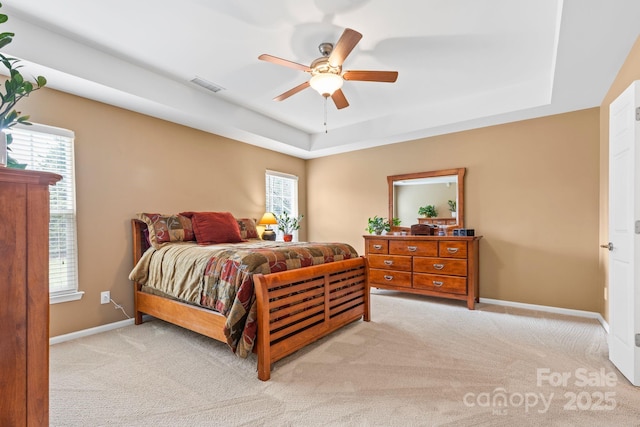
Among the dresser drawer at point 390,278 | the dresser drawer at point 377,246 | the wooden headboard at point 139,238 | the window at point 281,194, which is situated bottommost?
the dresser drawer at point 390,278

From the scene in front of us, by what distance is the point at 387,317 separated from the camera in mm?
3492

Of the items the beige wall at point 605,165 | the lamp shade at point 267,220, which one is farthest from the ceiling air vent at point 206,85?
the beige wall at point 605,165

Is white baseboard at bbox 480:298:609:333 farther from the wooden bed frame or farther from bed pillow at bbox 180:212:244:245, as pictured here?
bed pillow at bbox 180:212:244:245

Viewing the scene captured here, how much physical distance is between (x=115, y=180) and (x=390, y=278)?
12.0 feet

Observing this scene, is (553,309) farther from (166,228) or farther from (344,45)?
(166,228)

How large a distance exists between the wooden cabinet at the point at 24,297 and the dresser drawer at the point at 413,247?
12.5 feet

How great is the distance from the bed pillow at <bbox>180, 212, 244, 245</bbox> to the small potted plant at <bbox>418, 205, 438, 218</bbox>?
272cm

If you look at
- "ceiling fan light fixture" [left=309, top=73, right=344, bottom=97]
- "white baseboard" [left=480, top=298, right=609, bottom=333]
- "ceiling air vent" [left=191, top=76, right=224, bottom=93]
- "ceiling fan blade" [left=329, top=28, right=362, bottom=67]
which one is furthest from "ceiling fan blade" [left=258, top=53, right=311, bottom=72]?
"white baseboard" [left=480, top=298, right=609, bottom=333]

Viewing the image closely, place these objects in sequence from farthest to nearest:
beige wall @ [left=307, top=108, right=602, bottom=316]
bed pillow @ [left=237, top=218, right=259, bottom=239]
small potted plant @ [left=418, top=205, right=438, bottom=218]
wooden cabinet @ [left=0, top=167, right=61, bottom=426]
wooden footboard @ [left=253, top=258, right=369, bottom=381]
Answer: small potted plant @ [left=418, top=205, right=438, bottom=218], bed pillow @ [left=237, top=218, right=259, bottom=239], beige wall @ [left=307, top=108, right=602, bottom=316], wooden footboard @ [left=253, top=258, right=369, bottom=381], wooden cabinet @ [left=0, top=167, right=61, bottom=426]

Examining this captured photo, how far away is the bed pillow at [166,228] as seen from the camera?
→ 3.28m

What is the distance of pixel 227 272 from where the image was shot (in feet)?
7.79

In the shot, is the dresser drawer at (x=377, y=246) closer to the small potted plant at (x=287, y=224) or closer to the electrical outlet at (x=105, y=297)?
the small potted plant at (x=287, y=224)

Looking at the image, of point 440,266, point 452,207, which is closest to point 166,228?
point 440,266

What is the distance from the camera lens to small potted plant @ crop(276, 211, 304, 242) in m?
5.33
